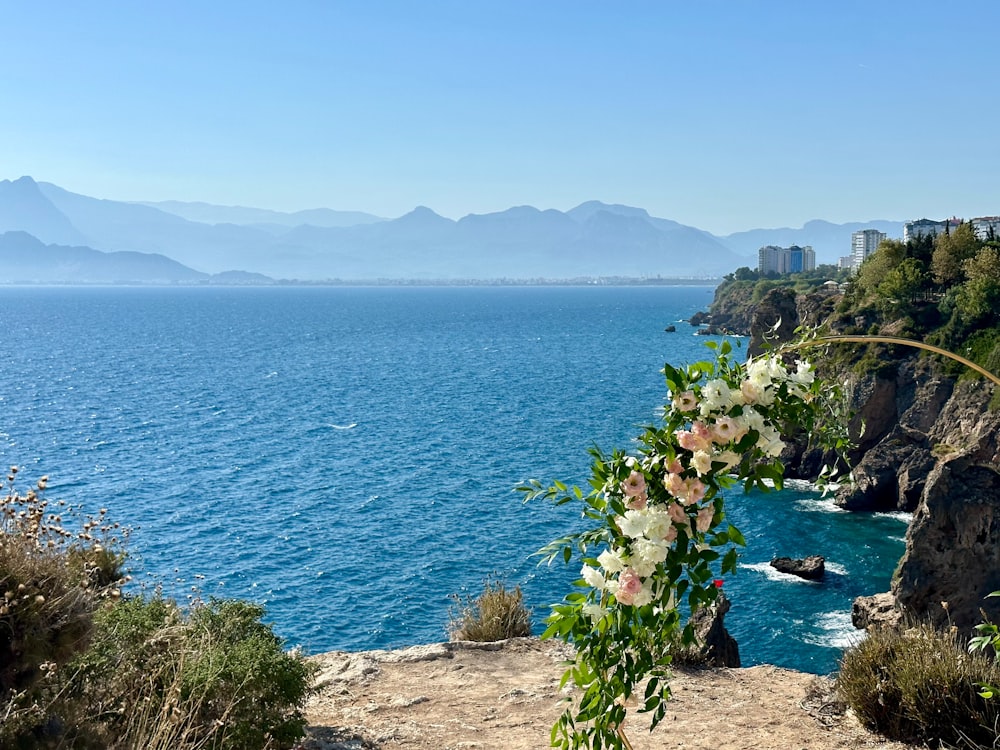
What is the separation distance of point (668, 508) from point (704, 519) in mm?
183

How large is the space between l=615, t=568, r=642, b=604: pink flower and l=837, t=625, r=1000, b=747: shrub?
4439mm

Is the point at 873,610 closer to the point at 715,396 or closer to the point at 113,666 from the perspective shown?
the point at 113,666

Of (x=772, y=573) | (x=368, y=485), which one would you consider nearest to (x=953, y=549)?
(x=772, y=573)

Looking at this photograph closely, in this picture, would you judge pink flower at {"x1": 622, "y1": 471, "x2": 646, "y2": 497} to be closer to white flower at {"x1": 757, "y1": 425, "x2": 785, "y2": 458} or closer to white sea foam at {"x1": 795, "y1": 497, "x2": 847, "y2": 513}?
white flower at {"x1": 757, "y1": 425, "x2": 785, "y2": 458}

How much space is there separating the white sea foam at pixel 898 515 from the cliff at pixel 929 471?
35 centimetres

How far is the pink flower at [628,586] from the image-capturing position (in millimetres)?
4035

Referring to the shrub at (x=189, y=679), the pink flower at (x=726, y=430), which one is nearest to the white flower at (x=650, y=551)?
the pink flower at (x=726, y=430)

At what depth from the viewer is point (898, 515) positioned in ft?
130

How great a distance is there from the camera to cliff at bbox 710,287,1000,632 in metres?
24.2

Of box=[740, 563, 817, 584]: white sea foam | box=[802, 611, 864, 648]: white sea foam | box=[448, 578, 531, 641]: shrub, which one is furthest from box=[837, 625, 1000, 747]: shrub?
box=[740, 563, 817, 584]: white sea foam

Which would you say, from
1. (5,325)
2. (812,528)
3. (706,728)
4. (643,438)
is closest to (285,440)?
(812,528)

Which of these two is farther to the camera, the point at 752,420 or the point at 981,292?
the point at 981,292

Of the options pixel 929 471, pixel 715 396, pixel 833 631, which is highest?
pixel 715 396

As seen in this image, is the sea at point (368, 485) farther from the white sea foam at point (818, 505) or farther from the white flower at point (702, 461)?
the white flower at point (702, 461)
